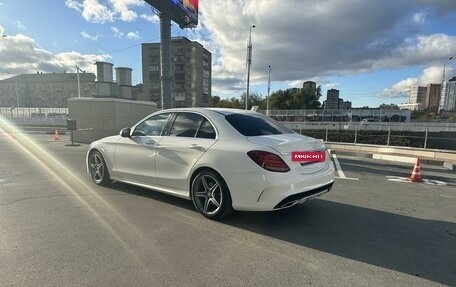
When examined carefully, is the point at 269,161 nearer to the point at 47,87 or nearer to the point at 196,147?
the point at 196,147

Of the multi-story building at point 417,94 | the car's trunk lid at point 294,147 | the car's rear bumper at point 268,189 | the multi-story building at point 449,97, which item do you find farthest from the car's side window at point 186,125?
the multi-story building at point 417,94

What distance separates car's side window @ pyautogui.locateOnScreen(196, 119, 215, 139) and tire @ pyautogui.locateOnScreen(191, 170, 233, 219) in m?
0.54

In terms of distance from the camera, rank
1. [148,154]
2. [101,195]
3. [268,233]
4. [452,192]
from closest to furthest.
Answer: [268,233] < [148,154] < [101,195] < [452,192]

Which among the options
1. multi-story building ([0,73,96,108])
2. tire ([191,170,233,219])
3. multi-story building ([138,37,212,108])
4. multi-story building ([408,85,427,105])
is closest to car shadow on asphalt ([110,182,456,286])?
tire ([191,170,233,219])

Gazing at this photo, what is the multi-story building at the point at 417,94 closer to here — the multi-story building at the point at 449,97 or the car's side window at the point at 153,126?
the multi-story building at the point at 449,97

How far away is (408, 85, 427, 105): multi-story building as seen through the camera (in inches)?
4480

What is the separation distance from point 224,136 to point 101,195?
2.79 metres

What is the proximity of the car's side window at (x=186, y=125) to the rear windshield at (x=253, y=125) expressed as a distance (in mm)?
510

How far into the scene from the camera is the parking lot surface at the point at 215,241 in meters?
2.96

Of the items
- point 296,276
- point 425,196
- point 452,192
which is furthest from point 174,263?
point 452,192

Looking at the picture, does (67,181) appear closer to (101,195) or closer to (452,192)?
(101,195)

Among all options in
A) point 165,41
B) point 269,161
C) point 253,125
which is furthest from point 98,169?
point 165,41

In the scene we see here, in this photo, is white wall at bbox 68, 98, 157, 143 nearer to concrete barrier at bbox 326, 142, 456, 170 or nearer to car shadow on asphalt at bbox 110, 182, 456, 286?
concrete barrier at bbox 326, 142, 456, 170

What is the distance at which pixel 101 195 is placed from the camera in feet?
18.5
